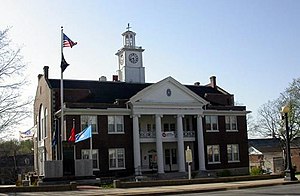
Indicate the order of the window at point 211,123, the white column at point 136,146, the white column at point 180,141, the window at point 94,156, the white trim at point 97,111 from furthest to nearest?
the window at point 211,123
the white column at point 180,141
the white column at point 136,146
the window at point 94,156
the white trim at point 97,111

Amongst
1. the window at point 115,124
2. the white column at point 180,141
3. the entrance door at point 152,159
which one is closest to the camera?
the window at point 115,124

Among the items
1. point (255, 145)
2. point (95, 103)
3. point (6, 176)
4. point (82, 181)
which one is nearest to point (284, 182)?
point (82, 181)

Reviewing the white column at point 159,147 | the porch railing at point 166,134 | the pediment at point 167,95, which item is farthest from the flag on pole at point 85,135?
the white column at point 159,147

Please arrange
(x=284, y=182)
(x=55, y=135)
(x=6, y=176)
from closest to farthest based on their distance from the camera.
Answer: (x=284, y=182), (x=55, y=135), (x=6, y=176)

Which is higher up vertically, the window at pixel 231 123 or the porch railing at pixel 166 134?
the window at pixel 231 123

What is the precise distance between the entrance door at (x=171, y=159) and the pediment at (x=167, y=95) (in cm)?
579

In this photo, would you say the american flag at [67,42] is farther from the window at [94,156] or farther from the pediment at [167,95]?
the window at [94,156]

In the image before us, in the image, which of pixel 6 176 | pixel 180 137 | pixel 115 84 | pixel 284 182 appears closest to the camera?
pixel 284 182

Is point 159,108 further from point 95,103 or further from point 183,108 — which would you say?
point 95,103

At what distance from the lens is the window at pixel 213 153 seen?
52.2 meters

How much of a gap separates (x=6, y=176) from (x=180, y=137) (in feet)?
115

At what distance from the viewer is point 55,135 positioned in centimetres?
4662

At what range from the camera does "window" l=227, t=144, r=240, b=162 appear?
53622 millimetres

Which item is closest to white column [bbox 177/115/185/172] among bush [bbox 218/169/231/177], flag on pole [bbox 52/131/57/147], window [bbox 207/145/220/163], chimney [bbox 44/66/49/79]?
window [bbox 207/145/220/163]
